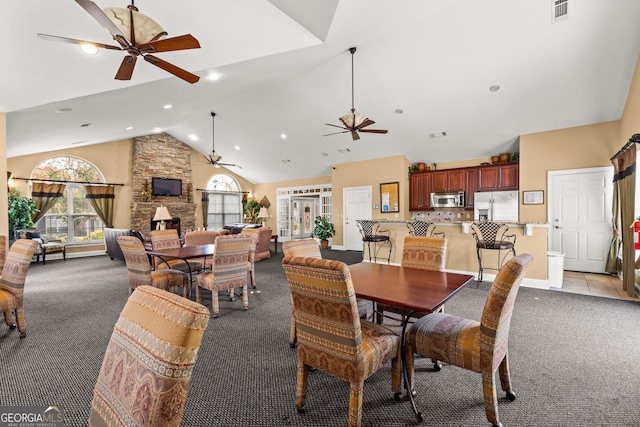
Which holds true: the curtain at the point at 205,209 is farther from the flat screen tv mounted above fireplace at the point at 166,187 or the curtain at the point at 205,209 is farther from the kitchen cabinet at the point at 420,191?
the kitchen cabinet at the point at 420,191

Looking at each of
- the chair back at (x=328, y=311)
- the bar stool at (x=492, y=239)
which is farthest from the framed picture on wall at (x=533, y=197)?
the chair back at (x=328, y=311)

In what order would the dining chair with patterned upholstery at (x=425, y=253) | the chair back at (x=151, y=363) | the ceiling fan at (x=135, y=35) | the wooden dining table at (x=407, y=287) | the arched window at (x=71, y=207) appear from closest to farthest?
1. the chair back at (x=151, y=363)
2. the wooden dining table at (x=407, y=287)
3. the ceiling fan at (x=135, y=35)
4. the dining chair with patterned upholstery at (x=425, y=253)
5. the arched window at (x=71, y=207)

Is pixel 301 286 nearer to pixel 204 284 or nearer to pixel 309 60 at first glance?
pixel 204 284

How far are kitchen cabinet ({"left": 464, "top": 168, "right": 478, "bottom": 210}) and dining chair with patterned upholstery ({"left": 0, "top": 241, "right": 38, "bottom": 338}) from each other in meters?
7.89

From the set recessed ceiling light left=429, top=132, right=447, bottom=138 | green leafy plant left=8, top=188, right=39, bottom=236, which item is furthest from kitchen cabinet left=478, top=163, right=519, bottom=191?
green leafy plant left=8, top=188, right=39, bottom=236

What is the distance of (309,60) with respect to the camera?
473 cm

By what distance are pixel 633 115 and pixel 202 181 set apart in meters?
11.3

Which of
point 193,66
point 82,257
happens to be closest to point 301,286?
point 193,66

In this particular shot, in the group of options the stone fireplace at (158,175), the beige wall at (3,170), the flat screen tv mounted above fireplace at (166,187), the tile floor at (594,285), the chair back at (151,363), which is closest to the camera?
the chair back at (151,363)

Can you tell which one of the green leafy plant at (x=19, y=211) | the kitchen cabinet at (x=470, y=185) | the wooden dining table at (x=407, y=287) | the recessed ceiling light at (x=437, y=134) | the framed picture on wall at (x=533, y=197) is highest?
the recessed ceiling light at (x=437, y=134)

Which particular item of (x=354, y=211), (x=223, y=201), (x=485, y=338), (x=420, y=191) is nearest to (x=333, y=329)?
(x=485, y=338)

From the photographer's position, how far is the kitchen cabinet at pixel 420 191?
26.0ft

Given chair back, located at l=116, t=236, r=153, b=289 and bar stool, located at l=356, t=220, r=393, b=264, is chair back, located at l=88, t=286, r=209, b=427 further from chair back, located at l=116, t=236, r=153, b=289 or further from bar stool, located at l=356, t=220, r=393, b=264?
bar stool, located at l=356, t=220, r=393, b=264

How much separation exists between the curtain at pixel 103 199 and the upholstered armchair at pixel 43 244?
48.4 inches
